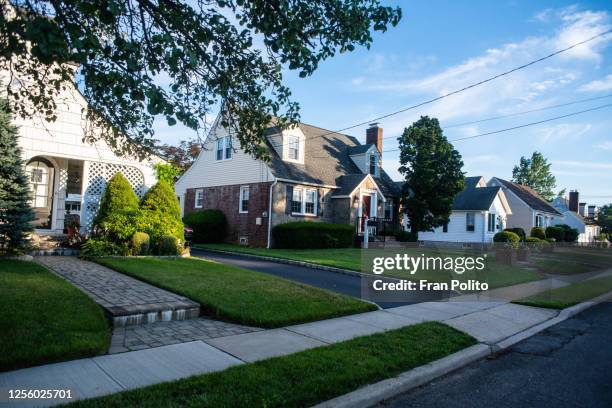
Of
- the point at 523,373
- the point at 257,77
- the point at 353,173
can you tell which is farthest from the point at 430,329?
the point at 353,173

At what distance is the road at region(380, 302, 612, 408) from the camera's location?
4559 millimetres

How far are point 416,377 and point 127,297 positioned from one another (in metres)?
5.42

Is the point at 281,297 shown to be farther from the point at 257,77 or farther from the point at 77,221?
the point at 77,221

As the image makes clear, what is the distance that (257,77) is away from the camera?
7.39m

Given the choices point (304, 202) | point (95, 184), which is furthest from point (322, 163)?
point (95, 184)

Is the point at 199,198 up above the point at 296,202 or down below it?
above

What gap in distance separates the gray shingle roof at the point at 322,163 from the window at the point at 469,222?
940 cm

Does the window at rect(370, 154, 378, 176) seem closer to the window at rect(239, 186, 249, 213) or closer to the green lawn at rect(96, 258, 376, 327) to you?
the window at rect(239, 186, 249, 213)

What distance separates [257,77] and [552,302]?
9725 mm

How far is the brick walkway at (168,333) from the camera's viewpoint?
18.1 ft

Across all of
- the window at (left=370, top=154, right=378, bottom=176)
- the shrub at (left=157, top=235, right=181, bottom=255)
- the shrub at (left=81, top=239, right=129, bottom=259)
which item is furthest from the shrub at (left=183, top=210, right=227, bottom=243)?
the window at (left=370, top=154, right=378, bottom=176)

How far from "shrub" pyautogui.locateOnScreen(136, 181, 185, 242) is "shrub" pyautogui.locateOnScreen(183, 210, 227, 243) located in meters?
9.02

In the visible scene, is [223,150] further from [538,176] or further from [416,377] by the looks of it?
[538,176]

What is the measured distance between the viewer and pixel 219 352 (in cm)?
534
